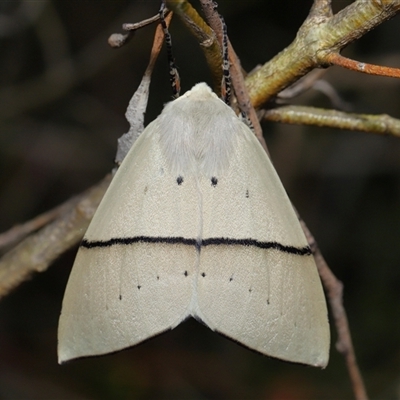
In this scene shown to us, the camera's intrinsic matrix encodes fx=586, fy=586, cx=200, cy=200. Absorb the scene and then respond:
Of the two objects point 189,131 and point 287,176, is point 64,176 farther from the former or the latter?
point 189,131

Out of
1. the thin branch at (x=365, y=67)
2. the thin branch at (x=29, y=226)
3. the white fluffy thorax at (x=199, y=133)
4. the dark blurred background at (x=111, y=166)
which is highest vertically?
the thin branch at (x=365, y=67)

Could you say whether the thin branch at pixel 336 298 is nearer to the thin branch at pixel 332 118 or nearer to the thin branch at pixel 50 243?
the thin branch at pixel 332 118

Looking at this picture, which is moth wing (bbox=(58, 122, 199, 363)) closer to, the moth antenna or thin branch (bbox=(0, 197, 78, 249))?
the moth antenna

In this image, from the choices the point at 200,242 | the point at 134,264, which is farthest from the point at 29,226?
the point at 200,242

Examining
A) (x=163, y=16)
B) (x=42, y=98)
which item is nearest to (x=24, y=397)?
(x=42, y=98)

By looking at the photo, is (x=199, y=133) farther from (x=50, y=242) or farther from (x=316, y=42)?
(x=50, y=242)

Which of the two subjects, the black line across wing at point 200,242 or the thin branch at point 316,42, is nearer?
the thin branch at point 316,42

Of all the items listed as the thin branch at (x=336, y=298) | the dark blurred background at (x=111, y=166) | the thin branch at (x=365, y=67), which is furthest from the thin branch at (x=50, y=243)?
the dark blurred background at (x=111, y=166)
